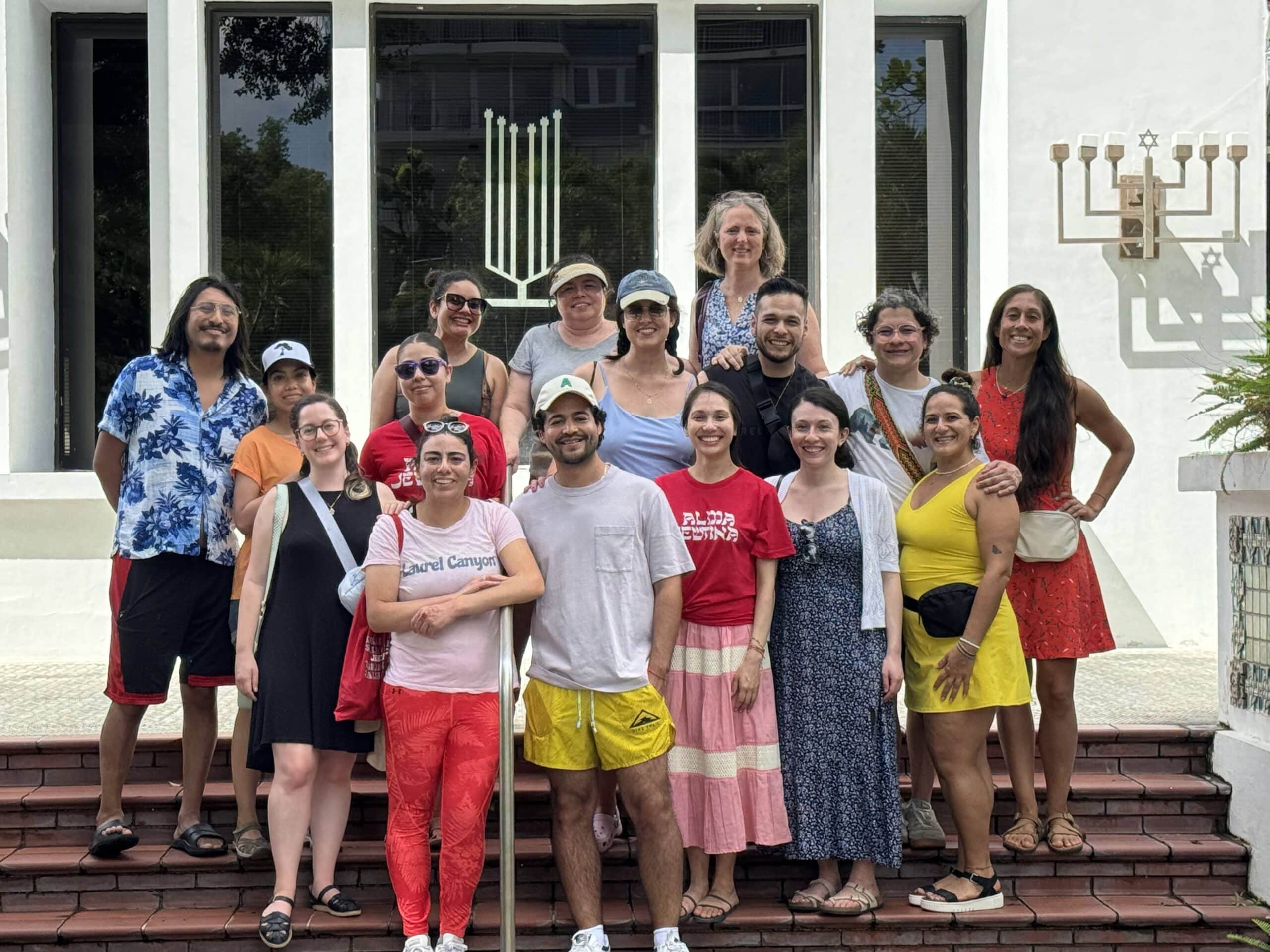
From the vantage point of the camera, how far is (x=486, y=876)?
15.9 feet

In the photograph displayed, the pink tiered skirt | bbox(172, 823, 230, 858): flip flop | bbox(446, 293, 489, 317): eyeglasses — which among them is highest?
bbox(446, 293, 489, 317): eyeglasses

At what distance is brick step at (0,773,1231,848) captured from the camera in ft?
16.7

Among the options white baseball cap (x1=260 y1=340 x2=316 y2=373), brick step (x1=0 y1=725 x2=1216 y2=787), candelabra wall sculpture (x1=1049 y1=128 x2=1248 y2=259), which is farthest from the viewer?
candelabra wall sculpture (x1=1049 y1=128 x2=1248 y2=259)

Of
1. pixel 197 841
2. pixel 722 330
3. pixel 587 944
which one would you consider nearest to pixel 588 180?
pixel 722 330

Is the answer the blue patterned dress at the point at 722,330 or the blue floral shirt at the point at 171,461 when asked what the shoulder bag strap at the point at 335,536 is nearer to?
the blue floral shirt at the point at 171,461

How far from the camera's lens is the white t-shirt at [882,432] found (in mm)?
4820

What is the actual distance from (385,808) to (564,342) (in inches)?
73.5

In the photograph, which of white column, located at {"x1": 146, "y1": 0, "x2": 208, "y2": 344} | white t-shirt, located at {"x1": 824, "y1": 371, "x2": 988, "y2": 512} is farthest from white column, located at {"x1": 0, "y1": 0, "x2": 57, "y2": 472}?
white t-shirt, located at {"x1": 824, "y1": 371, "x2": 988, "y2": 512}

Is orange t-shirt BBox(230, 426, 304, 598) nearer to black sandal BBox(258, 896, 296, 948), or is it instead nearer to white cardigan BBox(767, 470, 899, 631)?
black sandal BBox(258, 896, 296, 948)

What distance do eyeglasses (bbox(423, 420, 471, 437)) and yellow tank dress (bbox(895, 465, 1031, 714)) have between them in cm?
155

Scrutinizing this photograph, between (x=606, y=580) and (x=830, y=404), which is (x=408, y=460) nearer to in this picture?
(x=606, y=580)

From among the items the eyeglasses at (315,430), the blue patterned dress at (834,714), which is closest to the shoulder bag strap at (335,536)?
the eyeglasses at (315,430)

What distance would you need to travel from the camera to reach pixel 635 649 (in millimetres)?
4316

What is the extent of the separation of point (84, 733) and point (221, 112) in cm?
452
